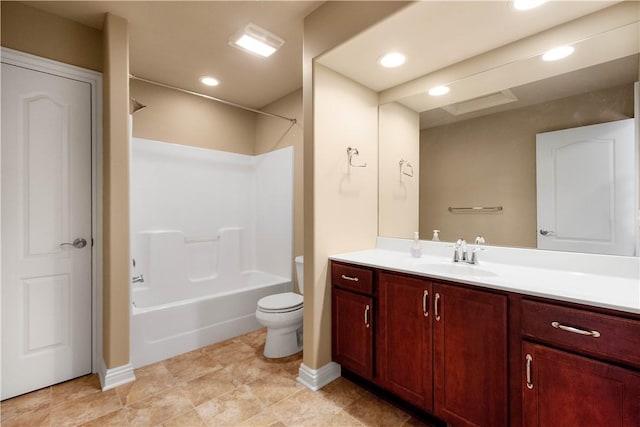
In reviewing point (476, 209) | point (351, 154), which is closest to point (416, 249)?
point (476, 209)

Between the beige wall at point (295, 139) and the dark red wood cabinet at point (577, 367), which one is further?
the beige wall at point (295, 139)

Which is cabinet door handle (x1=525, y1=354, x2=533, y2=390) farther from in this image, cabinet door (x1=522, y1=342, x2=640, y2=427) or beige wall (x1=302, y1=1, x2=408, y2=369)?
beige wall (x1=302, y1=1, x2=408, y2=369)

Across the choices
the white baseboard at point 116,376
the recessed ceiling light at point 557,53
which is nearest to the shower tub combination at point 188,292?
the white baseboard at point 116,376

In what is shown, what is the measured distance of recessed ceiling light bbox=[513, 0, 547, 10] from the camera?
4.58 feet

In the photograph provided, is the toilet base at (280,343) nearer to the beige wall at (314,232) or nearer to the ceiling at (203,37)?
the beige wall at (314,232)

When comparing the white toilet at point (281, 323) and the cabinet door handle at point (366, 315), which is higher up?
the cabinet door handle at point (366, 315)

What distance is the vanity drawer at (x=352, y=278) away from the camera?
1772 millimetres

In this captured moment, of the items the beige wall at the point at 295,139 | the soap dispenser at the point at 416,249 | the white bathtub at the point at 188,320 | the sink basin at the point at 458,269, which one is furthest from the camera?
the beige wall at the point at 295,139

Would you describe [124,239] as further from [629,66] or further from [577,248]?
[629,66]

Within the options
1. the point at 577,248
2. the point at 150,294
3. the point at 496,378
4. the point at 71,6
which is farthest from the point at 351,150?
the point at 150,294

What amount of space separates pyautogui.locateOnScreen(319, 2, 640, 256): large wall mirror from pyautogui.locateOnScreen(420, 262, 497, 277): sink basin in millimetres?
272

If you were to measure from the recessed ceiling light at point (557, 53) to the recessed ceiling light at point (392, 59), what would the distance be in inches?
30.4

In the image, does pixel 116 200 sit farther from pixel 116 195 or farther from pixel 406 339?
pixel 406 339

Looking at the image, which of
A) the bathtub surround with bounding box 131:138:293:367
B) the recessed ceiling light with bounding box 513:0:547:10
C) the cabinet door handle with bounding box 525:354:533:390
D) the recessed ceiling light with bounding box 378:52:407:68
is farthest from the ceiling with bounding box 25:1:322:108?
the cabinet door handle with bounding box 525:354:533:390
